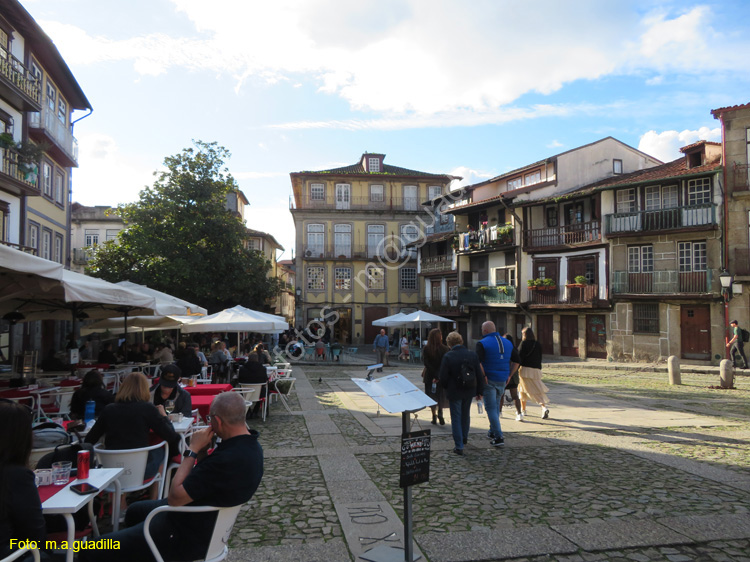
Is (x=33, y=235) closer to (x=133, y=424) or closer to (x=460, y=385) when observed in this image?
(x=133, y=424)

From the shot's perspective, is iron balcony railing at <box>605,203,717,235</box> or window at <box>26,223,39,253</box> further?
iron balcony railing at <box>605,203,717,235</box>

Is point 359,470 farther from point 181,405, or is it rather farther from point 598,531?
point 598,531

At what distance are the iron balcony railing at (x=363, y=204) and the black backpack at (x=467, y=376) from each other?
120 feet

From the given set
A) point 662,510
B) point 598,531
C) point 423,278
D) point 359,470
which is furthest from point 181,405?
point 423,278

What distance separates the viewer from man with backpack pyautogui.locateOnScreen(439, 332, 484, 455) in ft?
23.6

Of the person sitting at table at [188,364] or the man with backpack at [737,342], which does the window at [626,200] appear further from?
the person sitting at table at [188,364]

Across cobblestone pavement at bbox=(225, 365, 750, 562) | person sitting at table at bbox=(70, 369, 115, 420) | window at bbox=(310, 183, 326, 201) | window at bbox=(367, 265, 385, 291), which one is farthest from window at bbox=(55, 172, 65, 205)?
window at bbox=(367, 265, 385, 291)

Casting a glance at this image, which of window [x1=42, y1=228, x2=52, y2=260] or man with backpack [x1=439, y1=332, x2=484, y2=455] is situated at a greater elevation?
window [x1=42, y1=228, x2=52, y2=260]

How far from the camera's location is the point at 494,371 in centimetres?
782

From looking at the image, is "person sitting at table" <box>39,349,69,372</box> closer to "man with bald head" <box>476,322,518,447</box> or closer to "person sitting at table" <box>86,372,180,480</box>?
"person sitting at table" <box>86,372,180,480</box>

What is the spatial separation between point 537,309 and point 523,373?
20.3 metres

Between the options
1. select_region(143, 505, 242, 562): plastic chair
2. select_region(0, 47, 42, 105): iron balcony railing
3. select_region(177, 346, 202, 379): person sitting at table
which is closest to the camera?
select_region(143, 505, 242, 562): plastic chair

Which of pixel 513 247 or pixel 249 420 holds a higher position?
pixel 513 247

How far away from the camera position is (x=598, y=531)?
4.55 meters
